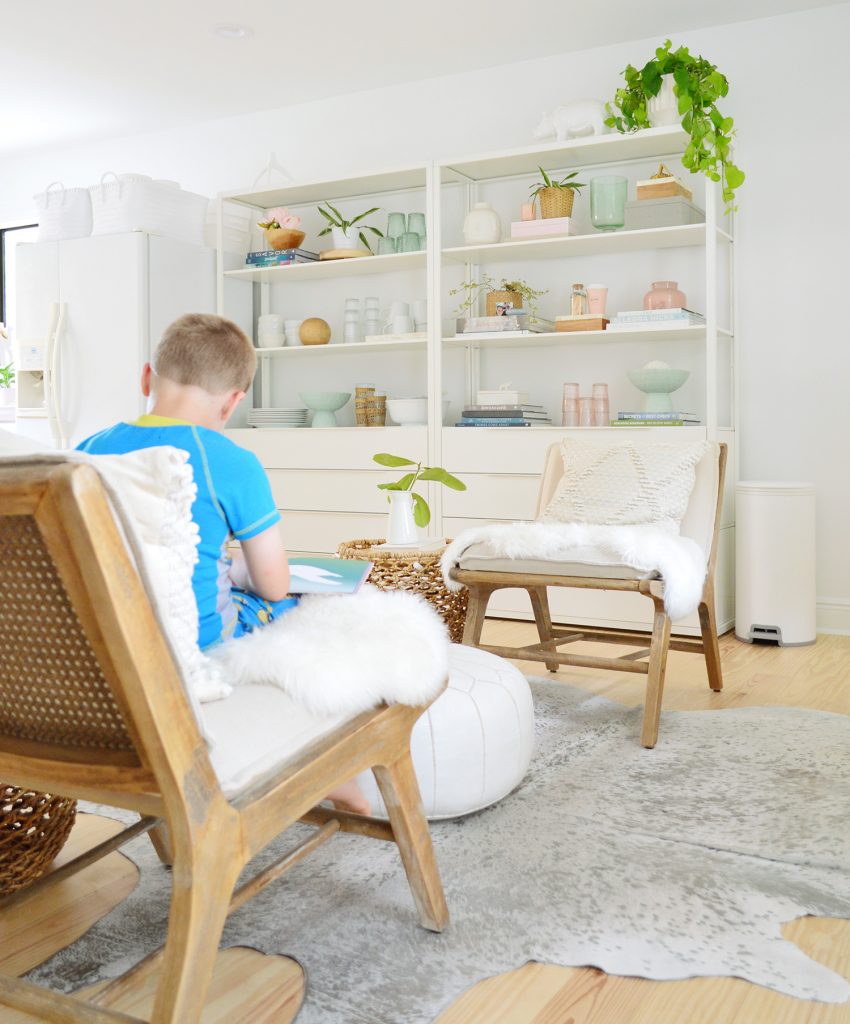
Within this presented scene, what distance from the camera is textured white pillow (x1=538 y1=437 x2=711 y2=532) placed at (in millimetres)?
2957

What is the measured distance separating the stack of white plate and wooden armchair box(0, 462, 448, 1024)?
3.66 meters

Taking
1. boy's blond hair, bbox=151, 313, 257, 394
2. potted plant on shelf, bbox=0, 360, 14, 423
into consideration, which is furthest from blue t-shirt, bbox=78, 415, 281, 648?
potted plant on shelf, bbox=0, 360, 14, 423

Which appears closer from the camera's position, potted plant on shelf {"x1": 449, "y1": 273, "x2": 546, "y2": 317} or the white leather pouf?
the white leather pouf

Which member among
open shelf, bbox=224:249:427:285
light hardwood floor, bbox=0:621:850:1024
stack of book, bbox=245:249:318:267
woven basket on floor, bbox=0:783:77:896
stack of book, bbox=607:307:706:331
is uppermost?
stack of book, bbox=245:249:318:267

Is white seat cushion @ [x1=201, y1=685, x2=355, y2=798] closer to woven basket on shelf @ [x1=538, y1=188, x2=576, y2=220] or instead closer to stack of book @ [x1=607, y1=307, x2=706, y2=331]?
stack of book @ [x1=607, y1=307, x2=706, y2=331]

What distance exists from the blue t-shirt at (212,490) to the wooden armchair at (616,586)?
50.4 inches

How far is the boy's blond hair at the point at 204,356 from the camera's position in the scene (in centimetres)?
156

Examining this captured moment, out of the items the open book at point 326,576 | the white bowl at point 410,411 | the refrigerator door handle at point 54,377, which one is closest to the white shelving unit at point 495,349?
the white bowl at point 410,411

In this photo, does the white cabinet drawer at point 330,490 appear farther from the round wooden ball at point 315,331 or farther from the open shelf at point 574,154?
the open shelf at point 574,154

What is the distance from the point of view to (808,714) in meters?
2.65

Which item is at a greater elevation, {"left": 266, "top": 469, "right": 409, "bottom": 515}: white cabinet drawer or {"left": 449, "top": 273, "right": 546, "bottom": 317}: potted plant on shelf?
{"left": 449, "top": 273, "right": 546, "bottom": 317}: potted plant on shelf

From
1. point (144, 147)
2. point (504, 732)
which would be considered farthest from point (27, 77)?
point (504, 732)

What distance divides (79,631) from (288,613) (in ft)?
1.77

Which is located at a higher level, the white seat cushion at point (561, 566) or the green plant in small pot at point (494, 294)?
the green plant in small pot at point (494, 294)
